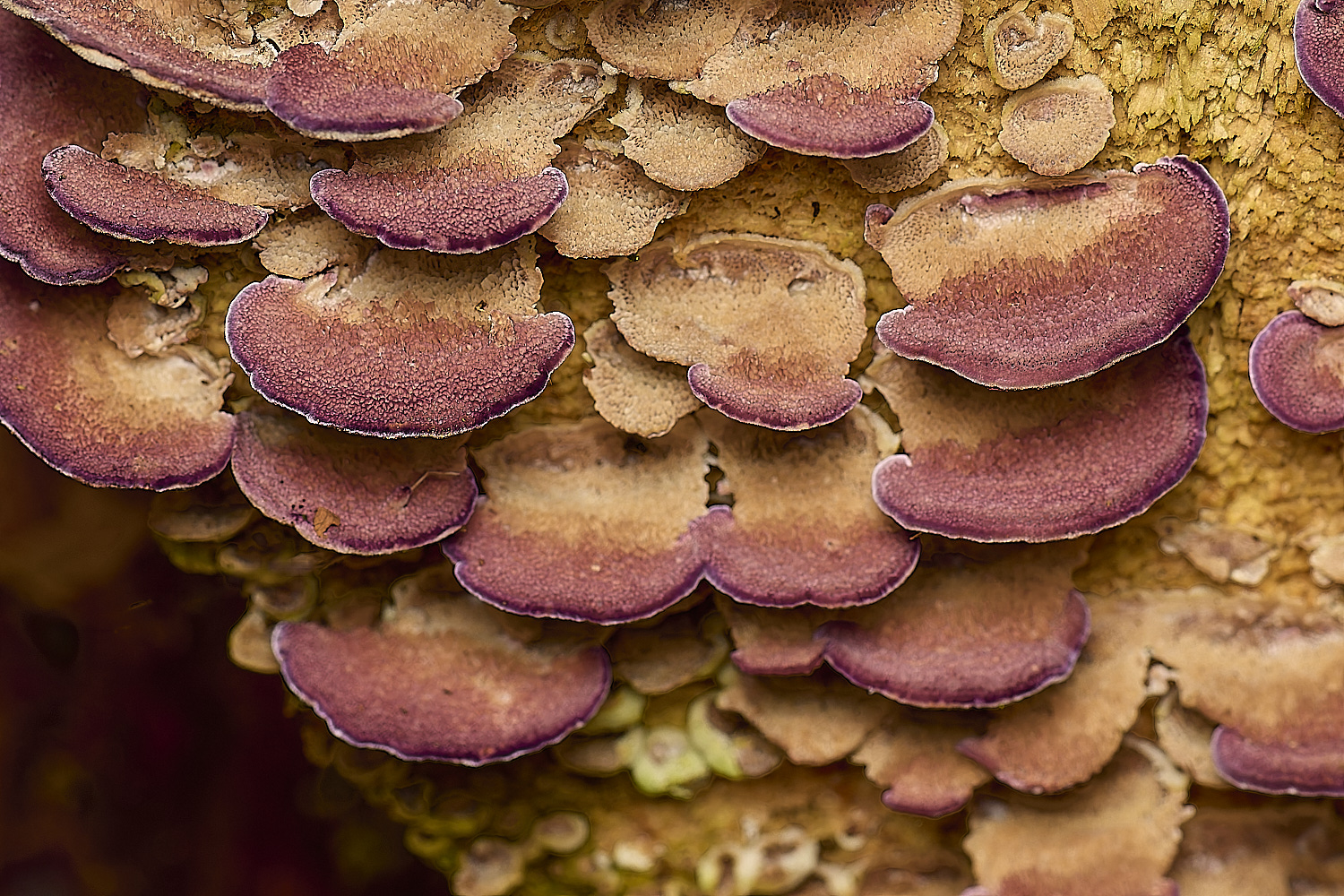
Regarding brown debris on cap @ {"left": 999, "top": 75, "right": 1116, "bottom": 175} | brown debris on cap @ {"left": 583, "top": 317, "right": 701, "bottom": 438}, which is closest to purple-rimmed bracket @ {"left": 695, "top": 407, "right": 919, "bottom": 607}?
brown debris on cap @ {"left": 583, "top": 317, "right": 701, "bottom": 438}

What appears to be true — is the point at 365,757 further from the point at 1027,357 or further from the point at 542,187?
the point at 1027,357

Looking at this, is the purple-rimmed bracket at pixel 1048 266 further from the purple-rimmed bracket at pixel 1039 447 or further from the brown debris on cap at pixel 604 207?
the brown debris on cap at pixel 604 207

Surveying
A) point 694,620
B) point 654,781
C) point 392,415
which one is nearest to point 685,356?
point 392,415

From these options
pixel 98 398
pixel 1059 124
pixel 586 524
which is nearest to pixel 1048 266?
pixel 1059 124

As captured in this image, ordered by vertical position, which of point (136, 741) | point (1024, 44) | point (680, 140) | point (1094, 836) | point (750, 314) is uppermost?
point (1024, 44)

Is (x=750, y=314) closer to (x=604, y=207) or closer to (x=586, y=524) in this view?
(x=604, y=207)

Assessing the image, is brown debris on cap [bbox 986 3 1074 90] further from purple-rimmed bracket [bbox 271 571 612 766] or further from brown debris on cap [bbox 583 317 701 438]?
purple-rimmed bracket [bbox 271 571 612 766]
